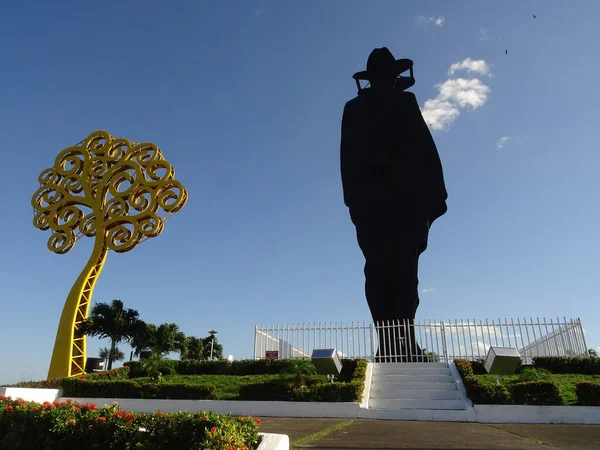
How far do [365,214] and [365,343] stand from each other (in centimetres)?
638

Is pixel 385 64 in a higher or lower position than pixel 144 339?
higher

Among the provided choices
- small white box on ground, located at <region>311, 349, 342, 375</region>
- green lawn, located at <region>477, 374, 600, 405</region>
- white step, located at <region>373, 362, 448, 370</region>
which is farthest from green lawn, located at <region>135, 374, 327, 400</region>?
green lawn, located at <region>477, 374, 600, 405</region>

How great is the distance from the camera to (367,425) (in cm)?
830

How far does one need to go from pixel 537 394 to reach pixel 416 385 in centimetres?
313

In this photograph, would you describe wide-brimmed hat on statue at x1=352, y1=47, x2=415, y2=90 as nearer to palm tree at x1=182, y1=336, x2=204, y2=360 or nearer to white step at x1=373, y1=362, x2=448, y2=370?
white step at x1=373, y1=362, x2=448, y2=370

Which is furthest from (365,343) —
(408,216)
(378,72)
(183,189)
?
(378,72)

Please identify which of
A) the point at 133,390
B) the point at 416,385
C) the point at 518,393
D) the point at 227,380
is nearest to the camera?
the point at 518,393

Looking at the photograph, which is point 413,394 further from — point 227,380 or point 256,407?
point 227,380

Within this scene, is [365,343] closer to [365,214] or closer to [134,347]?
[365,214]

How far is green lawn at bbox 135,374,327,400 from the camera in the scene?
12.1 m

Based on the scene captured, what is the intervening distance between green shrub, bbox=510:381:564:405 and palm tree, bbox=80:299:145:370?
59.2ft

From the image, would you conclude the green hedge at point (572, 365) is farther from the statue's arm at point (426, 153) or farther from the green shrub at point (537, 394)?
the statue's arm at point (426, 153)

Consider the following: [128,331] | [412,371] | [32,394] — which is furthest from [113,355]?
[412,371]

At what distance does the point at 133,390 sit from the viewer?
12.6m
